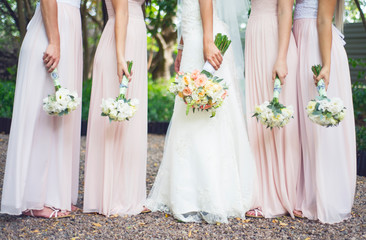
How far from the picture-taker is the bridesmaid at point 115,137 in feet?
11.9

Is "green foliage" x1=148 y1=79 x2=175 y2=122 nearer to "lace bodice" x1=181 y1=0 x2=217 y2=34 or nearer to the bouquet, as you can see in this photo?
"lace bodice" x1=181 y1=0 x2=217 y2=34

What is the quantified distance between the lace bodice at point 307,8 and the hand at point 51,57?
223cm

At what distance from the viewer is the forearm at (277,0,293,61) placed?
3602 millimetres

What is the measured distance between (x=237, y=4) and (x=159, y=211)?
2065mm

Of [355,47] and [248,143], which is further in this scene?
[355,47]

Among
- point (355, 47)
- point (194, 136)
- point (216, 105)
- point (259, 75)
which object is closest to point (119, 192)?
point (194, 136)

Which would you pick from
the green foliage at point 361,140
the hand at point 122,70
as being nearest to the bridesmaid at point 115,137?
the hand at point 122,70

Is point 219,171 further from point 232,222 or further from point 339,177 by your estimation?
point 339,177

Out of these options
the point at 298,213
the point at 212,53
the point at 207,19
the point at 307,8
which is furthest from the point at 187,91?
the point at 298,213

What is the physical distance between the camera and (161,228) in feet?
11.1

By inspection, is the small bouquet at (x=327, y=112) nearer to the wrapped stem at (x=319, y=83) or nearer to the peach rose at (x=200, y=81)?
the wrapped stem at (x=319, y=83)

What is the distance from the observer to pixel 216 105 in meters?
3.37

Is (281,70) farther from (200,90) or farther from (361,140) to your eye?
(361,140)

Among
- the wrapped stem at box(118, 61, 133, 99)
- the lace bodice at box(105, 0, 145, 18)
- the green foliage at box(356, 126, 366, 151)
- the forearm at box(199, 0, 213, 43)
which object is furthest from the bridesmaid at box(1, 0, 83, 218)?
the green foliage at box(356, 126, 366, 151)
